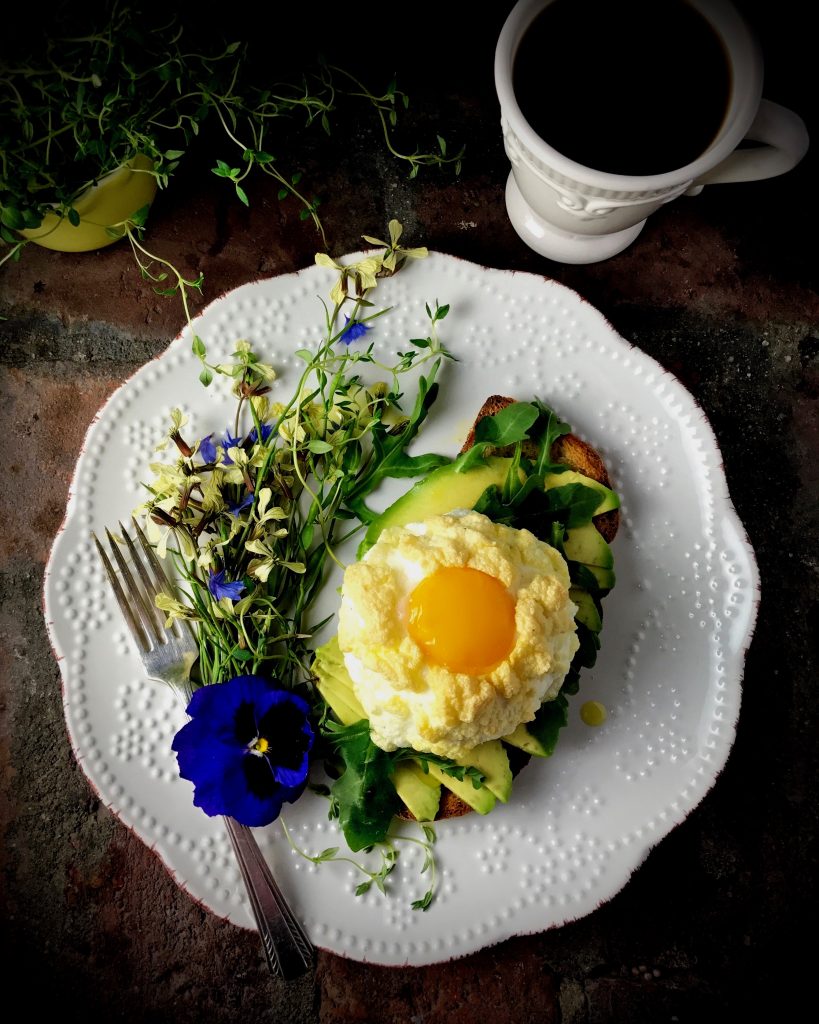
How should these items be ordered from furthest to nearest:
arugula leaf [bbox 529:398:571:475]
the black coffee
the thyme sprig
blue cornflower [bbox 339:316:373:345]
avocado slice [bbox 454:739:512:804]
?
blue cornflower [bbox 339:316:373:345]
arugula leaf [bbox 529:398:571:475]
avocado slice [bbox 454:739:512:804]
the black coffee
the thyme sprig

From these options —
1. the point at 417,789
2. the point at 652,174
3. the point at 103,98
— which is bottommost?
the point at 417,789

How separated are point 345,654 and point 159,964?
40.1 inches

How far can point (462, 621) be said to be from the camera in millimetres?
1502

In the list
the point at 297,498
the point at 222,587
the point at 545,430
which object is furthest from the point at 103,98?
the point at 545,430

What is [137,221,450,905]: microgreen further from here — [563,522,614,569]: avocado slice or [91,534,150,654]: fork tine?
[563,522,614,569]: avocado slice

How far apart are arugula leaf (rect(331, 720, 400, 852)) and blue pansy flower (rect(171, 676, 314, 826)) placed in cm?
9

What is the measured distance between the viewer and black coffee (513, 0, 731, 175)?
63.0 inches

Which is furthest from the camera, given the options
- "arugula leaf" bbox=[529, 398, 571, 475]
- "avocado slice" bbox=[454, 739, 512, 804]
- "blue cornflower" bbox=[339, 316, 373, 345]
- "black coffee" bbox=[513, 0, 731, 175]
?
"blue cornflower" bbox=[339, 316, 373, 345]

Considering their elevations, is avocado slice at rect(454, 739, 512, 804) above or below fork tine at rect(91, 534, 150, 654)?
below

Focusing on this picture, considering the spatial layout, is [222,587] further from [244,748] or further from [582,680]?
[582,680]

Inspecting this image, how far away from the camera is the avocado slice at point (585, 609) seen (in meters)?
1.78

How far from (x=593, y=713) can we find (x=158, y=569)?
1082 mm

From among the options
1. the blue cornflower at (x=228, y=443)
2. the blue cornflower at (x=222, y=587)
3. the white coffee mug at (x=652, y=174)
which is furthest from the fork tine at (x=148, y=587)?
the white coffee mug at (x=652, y=174)

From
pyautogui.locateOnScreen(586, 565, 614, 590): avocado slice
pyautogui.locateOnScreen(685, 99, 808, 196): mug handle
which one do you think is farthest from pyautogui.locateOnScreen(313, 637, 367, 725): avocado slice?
pyautogui.locateOnScreen(685, 99, 808, 196): mug handle
